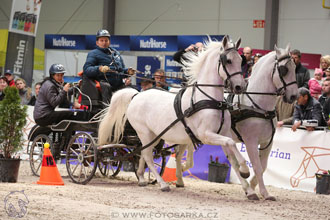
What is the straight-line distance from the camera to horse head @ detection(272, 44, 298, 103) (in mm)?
7633

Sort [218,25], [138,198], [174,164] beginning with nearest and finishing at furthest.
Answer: [138,198] → [174,164] → [218,25]

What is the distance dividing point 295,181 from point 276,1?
951 cm

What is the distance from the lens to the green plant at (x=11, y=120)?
8422mm

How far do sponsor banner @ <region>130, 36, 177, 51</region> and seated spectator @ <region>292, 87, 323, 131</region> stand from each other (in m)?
5.91

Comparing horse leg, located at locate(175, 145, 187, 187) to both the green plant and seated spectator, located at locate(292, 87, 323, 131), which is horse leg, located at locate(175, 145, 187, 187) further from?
the green plant

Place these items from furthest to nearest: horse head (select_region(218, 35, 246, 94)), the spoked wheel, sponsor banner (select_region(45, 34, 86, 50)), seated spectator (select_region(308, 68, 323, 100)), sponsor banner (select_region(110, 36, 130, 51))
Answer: sponsor banner (select_region(45, 34, 86, 50))
sponsor banner (select_region(110, 36, 130, 51))
seated spectator (select_region(308, 68, 323, 100))
the spoked wheel
horse head (select_region(218, 35, 246, 94))

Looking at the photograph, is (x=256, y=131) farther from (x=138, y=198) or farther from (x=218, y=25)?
(x=218, y=25)

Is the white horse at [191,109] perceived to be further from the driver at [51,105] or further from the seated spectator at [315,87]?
the seated spectator at [315,87]

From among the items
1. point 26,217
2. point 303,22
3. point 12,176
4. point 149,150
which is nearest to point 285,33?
point 303,22

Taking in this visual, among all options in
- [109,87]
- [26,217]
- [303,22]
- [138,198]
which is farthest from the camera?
[303,22]

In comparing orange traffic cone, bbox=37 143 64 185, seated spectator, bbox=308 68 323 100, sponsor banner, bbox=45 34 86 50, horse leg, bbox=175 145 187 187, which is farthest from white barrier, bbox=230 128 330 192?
sponsor banner, bbox=45 34 86 50

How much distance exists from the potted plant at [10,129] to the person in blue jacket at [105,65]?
1272mm

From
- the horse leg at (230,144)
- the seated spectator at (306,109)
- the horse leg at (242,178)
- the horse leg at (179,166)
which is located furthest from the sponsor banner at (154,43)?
the horse leg at (230,144)

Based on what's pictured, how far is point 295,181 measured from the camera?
9.52m
